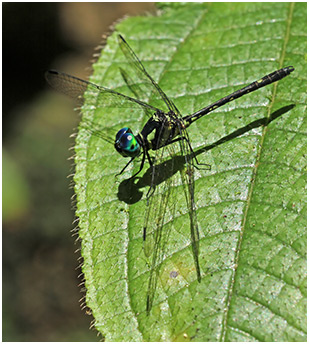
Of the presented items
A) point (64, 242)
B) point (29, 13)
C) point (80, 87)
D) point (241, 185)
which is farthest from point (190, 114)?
point (29, 13)

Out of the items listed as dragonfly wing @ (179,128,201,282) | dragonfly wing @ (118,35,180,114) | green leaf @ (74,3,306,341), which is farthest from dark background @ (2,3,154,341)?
dragonfly wing @ (179,128,201,282)

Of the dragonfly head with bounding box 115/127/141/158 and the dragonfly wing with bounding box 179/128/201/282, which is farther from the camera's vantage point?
the dragonfly head with bounding box 115/127/141/158

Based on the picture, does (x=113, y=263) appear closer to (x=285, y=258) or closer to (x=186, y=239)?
(x=186, y=239)

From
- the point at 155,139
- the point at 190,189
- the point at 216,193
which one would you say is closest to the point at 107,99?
the point at 155,139

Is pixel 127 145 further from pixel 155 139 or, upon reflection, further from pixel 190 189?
pixel 190 189

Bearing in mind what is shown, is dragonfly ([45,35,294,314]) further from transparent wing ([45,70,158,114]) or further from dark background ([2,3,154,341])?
dark background ([2,3,154,341])

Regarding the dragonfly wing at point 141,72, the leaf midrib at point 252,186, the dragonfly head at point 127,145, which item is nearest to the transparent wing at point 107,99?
the dragonfly wing at point 141,72

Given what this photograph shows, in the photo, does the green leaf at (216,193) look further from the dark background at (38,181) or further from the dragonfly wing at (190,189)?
the dark background at (38,181)
